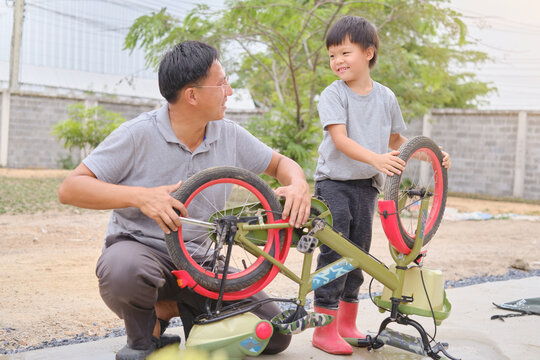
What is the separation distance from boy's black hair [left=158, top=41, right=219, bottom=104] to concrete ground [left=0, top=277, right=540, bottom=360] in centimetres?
108

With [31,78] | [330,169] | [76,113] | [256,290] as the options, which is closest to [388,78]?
[76,113]

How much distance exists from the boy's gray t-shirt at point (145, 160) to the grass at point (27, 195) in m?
5.44

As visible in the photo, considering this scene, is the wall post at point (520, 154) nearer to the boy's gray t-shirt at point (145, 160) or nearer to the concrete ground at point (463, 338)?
the concrete ground at point (463, 338)

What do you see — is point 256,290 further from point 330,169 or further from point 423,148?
point 423,148

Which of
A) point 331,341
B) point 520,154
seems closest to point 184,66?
point 331,341

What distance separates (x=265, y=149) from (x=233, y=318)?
0.77 metres

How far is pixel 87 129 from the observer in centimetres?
1192

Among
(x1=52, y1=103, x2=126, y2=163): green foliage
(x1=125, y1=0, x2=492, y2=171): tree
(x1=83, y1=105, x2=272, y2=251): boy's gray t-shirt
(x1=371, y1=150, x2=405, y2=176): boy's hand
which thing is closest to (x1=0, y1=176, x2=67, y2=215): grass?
(x1=52, y1=103, x2=126, y2=163): green foliage

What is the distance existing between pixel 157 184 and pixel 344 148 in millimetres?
797

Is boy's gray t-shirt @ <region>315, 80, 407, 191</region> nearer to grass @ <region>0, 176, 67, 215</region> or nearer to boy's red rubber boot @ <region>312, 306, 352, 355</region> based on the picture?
boy's red rubber boot @ <region>312, 306, 352, 355</region>

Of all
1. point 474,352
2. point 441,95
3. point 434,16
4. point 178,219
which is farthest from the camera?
point 441,95

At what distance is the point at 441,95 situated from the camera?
13.8 meters

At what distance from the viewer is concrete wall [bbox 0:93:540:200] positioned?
12.4 metres

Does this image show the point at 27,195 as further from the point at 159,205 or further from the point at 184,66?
the point at 159,205
